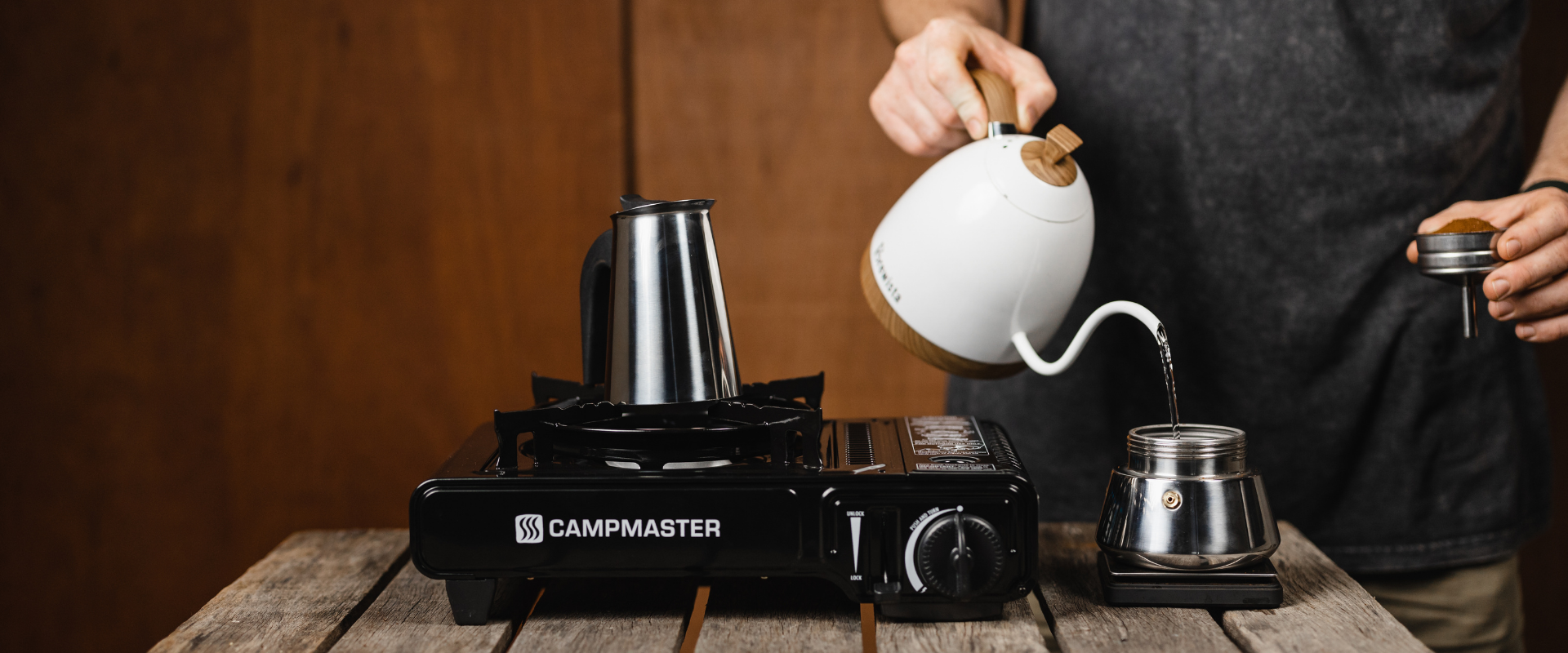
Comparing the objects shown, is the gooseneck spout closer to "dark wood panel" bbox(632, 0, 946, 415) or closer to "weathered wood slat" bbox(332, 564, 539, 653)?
"weathered wood slat" bbox(332, 564, 539, 653)

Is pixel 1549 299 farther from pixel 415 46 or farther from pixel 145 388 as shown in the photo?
pixel 145 388

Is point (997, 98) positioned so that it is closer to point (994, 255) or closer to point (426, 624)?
point (994, 255)

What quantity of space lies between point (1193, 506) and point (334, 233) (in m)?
1.54

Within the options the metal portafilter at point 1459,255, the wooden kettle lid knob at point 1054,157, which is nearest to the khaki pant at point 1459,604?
the metal portafilter at point 1459,255

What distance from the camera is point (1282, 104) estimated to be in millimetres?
1069

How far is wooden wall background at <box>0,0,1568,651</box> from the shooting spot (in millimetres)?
1731

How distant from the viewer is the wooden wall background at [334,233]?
68.2 inches

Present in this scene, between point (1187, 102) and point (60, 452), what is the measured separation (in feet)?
6.21

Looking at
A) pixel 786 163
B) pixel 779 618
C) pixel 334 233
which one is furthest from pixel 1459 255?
pixel 334 233

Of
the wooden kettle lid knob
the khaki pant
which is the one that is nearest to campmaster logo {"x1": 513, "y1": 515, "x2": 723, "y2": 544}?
the wooden kettle lid knob

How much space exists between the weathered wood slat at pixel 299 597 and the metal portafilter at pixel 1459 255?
83cm

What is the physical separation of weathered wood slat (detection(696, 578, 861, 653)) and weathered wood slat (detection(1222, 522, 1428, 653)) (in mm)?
258

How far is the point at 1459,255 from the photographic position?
743 mm

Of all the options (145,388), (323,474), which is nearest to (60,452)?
(145,388)
